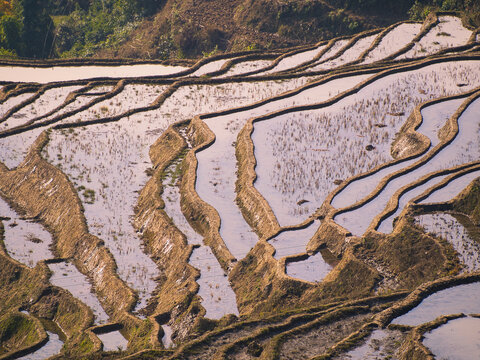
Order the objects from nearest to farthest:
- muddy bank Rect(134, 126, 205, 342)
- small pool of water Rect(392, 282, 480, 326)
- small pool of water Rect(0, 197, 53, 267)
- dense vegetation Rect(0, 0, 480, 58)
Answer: small pool of water Rect(392, 282, 480, 326) < muddy bank Rect(134, 126, 205, 342) < small pool of water Rect(0, 197, 53, 267) < dense vegetation Rect(0, 0, 480, 58)

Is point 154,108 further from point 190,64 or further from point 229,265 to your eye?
point 229,265

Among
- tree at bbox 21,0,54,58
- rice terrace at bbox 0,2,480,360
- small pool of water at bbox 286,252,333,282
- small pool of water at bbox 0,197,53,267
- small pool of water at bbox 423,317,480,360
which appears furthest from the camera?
tree at bbox 21,0,54,58

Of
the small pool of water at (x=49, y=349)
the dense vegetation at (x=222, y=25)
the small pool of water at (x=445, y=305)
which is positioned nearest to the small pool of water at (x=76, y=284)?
the small pool of water at (x=49, y=349)

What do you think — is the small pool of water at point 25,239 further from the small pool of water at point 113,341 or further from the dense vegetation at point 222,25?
the dense vegetation at point 222,25

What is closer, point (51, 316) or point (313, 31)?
point (51, 316)

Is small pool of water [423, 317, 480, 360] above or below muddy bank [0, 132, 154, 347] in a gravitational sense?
above

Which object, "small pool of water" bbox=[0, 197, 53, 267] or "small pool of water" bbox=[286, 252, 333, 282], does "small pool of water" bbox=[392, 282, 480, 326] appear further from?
"small pool of water" bbox=[0, 197, 53, 267]

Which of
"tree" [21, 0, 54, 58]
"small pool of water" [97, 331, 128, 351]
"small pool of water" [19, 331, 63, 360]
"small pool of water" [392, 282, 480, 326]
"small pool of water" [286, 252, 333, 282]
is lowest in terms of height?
"small pool of water" [19, 331, 63, 360]

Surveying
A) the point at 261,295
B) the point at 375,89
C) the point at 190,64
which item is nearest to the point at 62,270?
the point at 261,295

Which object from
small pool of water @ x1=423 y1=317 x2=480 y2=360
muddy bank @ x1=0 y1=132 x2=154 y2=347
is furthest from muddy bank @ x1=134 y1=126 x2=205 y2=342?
small pool of water @ x1=423 y1=317 x2=480 y2=360
